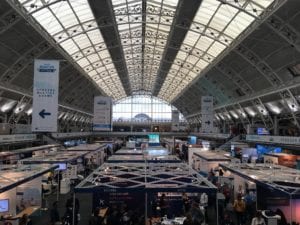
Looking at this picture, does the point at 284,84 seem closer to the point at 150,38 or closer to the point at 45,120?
the point at 150,38

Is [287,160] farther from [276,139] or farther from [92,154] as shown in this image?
[92,154]

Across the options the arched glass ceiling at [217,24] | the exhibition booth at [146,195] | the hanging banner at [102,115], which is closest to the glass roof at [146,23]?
the arched glass ceiling at [217,24]

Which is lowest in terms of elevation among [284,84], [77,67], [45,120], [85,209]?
[85,209]

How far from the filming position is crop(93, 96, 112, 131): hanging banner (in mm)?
29833

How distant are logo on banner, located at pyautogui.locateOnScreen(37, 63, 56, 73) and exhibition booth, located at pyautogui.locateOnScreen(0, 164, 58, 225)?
511cm

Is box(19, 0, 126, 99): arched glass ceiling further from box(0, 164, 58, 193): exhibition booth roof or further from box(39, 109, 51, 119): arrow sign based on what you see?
box(0, 164, 58, 193): exhibition booth roof

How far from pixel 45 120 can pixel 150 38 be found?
29593 mm

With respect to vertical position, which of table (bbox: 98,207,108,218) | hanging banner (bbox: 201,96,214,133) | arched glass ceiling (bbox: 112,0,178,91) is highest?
arched glass ceiling (bbox: 112,0,178,91)

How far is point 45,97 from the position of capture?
1727cm

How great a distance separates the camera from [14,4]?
2384 cm

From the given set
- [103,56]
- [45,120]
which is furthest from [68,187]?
[103,56]

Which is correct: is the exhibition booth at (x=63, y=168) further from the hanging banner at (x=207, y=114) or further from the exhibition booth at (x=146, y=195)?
the hanging banner at (x=207, y=114)

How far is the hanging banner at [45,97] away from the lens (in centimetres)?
1664

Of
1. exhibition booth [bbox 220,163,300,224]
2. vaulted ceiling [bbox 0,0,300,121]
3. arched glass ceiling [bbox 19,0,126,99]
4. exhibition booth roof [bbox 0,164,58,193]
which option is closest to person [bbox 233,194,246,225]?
exhibition booth [bbox 220,163,300,224]
